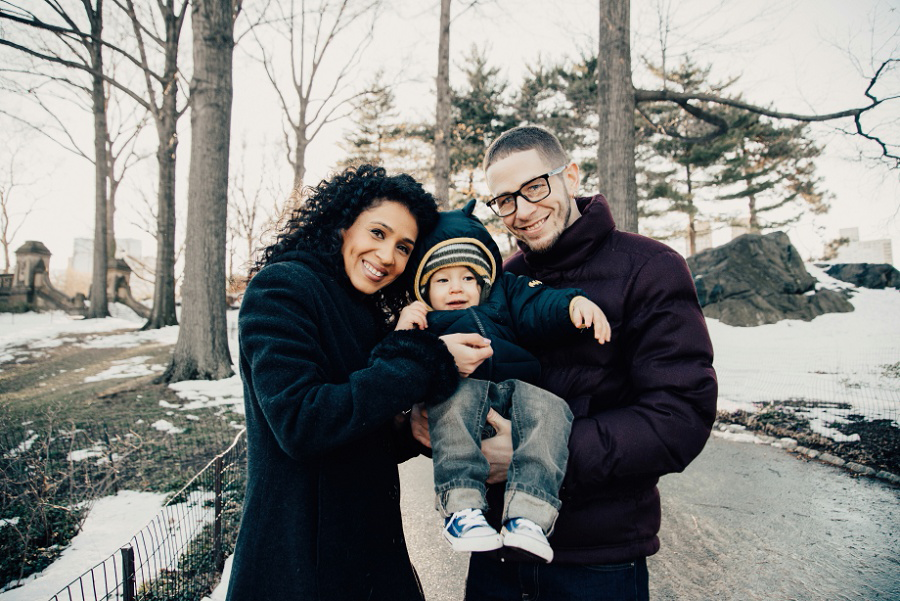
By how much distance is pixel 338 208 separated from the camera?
1.89 meters

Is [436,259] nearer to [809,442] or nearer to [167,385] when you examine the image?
[809,442]

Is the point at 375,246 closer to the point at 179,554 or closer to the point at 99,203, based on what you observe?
the point at 179,554

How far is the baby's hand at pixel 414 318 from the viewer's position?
1906 millimetres

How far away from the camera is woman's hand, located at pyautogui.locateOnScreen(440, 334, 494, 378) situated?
65.1 inches

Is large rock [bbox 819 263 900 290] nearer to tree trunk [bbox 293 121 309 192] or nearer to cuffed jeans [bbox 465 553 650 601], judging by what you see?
tree trunk [bbox 293 121 309 192]

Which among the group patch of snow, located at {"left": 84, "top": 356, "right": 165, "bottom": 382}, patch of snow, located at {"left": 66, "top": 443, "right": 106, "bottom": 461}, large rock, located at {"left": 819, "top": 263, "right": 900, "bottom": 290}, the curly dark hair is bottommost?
patch of snow, located at {"left": 66, "top": 443, "right": 106, "bottom": 461}

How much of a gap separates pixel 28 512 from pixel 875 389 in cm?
1088

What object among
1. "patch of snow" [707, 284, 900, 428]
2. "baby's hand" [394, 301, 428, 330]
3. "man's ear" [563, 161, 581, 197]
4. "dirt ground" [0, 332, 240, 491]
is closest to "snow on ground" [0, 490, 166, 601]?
"dirt ground" [0, 332, 240, 491]

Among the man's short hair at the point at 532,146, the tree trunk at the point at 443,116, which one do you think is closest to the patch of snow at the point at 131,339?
the tree trunk at the point at 443,116

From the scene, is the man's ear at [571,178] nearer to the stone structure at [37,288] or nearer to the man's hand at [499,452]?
the man's hand at [499,452]

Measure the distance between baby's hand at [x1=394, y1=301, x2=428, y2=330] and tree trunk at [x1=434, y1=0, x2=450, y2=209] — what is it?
8.47m

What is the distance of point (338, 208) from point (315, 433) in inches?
36.1

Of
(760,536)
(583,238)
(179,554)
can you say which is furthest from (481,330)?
(760,536)

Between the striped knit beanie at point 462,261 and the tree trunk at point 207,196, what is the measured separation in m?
7.57
